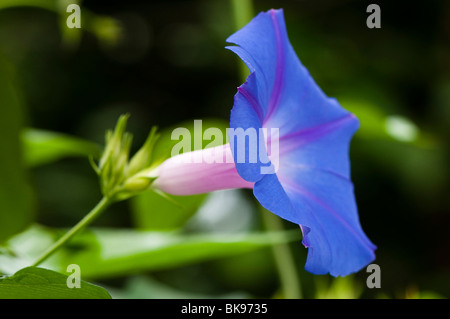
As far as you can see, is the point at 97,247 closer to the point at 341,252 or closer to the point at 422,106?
the point at 341,252

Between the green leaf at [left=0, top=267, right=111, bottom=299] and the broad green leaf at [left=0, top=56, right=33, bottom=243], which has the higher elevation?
the broad green leaf at [left=0, top=56, right=33, bottom=243]

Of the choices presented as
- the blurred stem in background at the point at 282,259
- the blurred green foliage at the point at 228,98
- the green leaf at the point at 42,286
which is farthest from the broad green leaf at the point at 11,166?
the blurred green foliage at the point at 228,98

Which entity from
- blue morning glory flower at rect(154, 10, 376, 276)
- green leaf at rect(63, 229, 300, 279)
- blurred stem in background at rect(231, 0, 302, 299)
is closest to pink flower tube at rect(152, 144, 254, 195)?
blue morning glory flower at rect(154, 10, 376, 276)

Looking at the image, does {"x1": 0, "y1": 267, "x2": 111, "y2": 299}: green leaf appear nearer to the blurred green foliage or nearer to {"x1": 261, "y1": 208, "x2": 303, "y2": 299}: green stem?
{"x1": 261, "y1": 208, "x2": 303, "y2": 299}: green stem

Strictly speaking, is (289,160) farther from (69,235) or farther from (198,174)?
(69,235)

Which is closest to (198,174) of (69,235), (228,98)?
(69,235)

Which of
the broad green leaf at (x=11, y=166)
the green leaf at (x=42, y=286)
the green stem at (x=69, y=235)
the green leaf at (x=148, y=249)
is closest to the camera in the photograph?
the green leaf at (x=42, y=286)

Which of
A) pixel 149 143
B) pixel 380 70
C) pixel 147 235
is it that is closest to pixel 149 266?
pixel 147 235

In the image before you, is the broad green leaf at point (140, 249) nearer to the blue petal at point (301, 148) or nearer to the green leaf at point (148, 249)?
the green leaf at point (148, 249)
